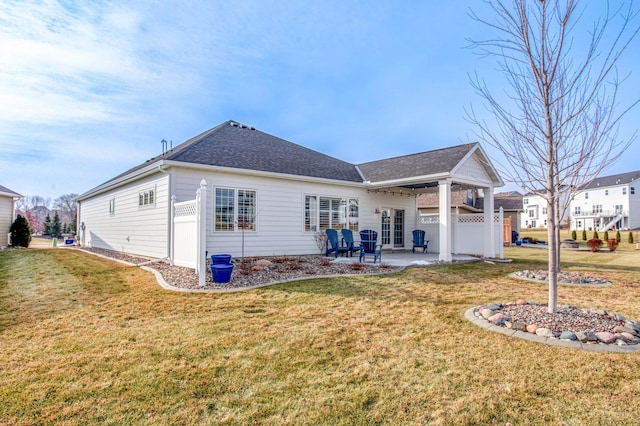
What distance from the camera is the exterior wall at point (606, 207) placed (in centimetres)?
4069

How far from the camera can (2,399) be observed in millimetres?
2354

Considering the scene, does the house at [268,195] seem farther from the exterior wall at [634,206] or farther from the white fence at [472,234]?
the exterior wall at [634,206]

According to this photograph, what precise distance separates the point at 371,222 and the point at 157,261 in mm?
7784

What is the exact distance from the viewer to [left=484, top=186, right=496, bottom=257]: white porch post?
1220 cm

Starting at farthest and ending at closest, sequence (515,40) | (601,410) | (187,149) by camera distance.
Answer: (187,149) → (515,40) → (601,410)

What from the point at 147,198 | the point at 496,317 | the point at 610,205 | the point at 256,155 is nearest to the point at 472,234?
the point at 256,155

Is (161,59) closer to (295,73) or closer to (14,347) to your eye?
(295,73)

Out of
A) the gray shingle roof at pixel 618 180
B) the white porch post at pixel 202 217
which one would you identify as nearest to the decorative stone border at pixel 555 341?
the white porch post at pixel 202 217

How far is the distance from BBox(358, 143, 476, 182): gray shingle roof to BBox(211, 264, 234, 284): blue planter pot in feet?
24.0

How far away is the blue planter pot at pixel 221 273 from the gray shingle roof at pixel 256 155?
13.3ft

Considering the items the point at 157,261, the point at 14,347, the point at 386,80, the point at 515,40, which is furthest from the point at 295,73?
the point at 14,347

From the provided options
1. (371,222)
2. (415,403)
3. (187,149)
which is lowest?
(415,403)

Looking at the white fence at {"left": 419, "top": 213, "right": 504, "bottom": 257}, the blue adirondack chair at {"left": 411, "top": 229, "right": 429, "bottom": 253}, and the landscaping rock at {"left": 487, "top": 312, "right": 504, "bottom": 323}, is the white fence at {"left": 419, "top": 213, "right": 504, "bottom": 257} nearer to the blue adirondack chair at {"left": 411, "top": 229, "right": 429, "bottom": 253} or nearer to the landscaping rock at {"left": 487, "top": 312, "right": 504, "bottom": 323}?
the blue adirondack chair at {"left": 411, "top": 229, "right": 429, "bottom": 253}

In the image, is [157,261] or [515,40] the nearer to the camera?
[515,40]
